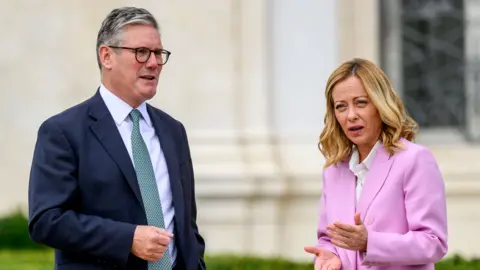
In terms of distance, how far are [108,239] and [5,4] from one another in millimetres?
5554

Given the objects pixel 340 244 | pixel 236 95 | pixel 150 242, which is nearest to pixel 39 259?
pixel 236 95

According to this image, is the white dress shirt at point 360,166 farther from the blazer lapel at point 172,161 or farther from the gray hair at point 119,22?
the gray hair at point 119,22

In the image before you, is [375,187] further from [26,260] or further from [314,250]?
[26,260]

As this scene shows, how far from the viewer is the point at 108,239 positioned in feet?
12.7

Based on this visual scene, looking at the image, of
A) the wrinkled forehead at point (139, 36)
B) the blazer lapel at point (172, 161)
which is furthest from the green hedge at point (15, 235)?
the wrinkled forehead at point (139, 36)

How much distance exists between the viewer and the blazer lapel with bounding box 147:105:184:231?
13.3ft

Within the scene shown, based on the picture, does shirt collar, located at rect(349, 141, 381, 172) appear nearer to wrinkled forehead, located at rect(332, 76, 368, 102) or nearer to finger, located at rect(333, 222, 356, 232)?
wrinkled forehead, located at rect(332, 76, 368, 102)

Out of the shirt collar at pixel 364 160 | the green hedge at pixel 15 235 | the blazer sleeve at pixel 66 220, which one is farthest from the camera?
the green hedge at pixel 15 235

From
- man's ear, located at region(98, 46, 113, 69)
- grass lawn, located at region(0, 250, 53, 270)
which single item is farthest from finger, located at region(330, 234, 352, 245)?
grass lawn, located at region(0, 250, 53, 270)

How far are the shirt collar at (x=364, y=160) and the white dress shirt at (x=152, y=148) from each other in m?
0.58

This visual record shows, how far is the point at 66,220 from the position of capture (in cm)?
386

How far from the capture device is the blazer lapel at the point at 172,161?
13.3 ft

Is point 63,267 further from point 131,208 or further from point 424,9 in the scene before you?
point 424,9

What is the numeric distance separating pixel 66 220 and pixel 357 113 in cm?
94
